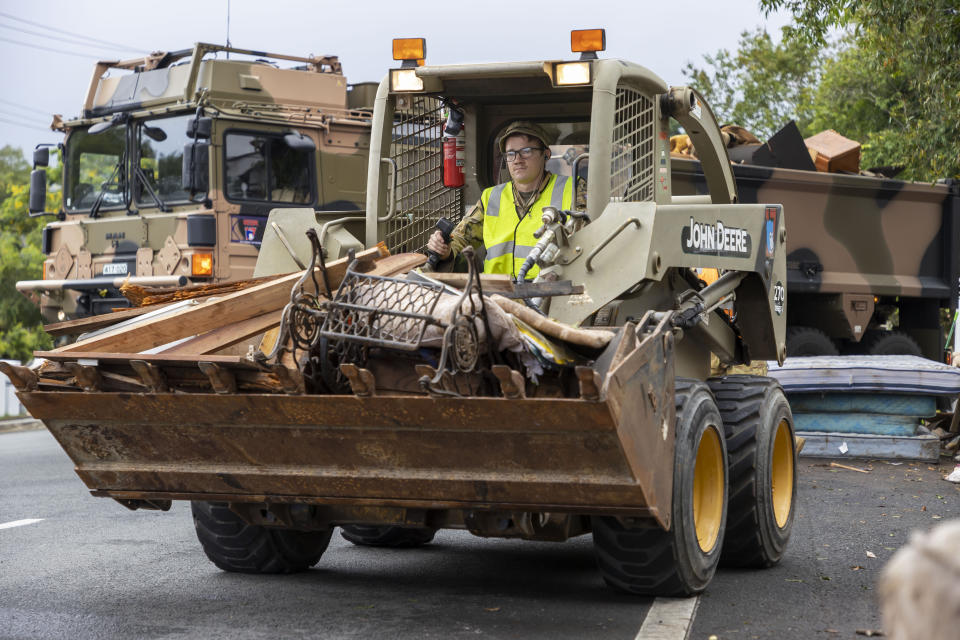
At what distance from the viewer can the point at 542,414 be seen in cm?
464

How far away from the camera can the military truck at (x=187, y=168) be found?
14.5 m

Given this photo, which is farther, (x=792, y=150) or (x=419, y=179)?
(x=792, y=150)

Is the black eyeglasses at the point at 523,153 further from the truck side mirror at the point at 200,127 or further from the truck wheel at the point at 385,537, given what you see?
the truck side mirror at the point at 200,127

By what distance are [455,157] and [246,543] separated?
96.7 inches

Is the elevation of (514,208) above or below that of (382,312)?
above

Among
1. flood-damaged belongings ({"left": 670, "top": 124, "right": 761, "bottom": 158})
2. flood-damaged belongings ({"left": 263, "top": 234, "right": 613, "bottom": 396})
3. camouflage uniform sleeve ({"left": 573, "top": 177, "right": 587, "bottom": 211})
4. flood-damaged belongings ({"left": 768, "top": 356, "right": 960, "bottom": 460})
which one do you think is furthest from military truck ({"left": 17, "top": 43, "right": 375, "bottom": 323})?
flood-damaged belongings ({"left": 263, "top": 234, "right": 613, "bottom": 396})

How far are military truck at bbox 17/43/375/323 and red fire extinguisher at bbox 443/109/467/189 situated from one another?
687cm

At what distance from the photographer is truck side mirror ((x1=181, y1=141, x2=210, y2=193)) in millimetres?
14180

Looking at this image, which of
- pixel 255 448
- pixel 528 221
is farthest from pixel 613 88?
pixel 255 448

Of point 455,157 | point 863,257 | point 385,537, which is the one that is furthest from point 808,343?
point 385,537

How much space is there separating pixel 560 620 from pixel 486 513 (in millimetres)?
527

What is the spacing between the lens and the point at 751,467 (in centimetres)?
635

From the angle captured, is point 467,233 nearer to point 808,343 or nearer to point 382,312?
point 382,312

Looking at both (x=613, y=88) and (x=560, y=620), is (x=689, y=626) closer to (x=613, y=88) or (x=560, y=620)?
(x=560, y=620)
